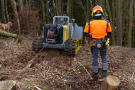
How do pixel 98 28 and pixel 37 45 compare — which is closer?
pixel 98 28

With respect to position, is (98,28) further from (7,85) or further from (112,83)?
(7,85)

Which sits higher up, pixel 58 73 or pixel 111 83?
pixel 111 83

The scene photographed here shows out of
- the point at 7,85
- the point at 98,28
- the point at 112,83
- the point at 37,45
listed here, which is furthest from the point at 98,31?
the point at 37,45

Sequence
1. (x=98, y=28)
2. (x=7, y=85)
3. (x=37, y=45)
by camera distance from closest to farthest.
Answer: (x=7, y=85)
(x=98, y=28)
(x=37, y=45)

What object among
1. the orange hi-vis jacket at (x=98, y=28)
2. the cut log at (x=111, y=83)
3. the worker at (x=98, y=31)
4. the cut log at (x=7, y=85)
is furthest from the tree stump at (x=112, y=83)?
the cut log at (x=7, y=85)

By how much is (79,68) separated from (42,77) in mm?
1270

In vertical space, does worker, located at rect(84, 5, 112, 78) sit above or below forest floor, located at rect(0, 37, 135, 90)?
above

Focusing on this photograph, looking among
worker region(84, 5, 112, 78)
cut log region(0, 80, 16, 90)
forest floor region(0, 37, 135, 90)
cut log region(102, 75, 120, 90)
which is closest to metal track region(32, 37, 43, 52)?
forest floor region(0, 37, 135, 90)

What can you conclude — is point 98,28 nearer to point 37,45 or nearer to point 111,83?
point 111,83

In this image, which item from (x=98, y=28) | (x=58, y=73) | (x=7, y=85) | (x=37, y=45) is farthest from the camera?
(x=37, y=45)

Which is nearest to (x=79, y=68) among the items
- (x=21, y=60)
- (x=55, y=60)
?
(x=55, y=60)

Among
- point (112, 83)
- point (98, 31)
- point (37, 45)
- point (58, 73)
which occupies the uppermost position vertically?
point (98, 31)

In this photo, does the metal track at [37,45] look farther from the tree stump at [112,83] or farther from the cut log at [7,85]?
the tree stump at [112,83]

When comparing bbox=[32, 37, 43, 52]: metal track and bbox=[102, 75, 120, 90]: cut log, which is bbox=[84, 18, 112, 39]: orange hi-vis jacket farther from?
bbox=[32, 37, 43, 52]: metal track
